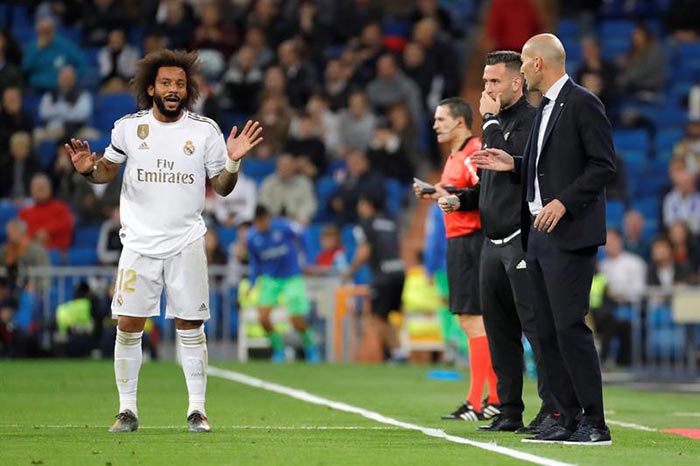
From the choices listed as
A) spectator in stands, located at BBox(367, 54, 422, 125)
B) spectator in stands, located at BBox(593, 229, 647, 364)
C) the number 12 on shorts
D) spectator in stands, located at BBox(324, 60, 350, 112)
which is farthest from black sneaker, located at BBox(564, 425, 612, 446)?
spectator in stands, located at BBox(324, 60, 350, 112)

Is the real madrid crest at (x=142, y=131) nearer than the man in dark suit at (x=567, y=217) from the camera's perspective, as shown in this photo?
No

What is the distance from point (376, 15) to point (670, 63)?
5.11 meters

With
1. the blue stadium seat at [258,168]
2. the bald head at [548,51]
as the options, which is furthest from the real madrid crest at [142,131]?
the blue stadium seat at [258,168]

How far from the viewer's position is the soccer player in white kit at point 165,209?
1023 cm

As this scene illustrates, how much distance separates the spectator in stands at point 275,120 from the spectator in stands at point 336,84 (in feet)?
2.93

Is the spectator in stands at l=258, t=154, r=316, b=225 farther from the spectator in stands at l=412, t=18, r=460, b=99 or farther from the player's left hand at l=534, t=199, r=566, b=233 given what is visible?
the player's left hand at l=534, t=199, r=566, b=233

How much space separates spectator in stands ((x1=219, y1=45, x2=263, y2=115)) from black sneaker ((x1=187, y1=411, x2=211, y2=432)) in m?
15.6

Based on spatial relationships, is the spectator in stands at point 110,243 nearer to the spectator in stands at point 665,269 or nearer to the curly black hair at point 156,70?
the spectator in stands at point 665,269

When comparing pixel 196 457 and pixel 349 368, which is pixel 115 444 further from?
pixel 349 368

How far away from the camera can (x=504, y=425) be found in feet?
34.4

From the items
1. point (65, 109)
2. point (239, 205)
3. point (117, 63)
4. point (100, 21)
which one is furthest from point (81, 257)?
point (100, 21)

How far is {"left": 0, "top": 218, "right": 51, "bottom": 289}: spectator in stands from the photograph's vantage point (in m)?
21.3

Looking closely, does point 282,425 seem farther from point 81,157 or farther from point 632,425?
point 632,425

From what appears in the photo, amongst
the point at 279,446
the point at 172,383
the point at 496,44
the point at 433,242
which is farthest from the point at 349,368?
the point at 279,446
